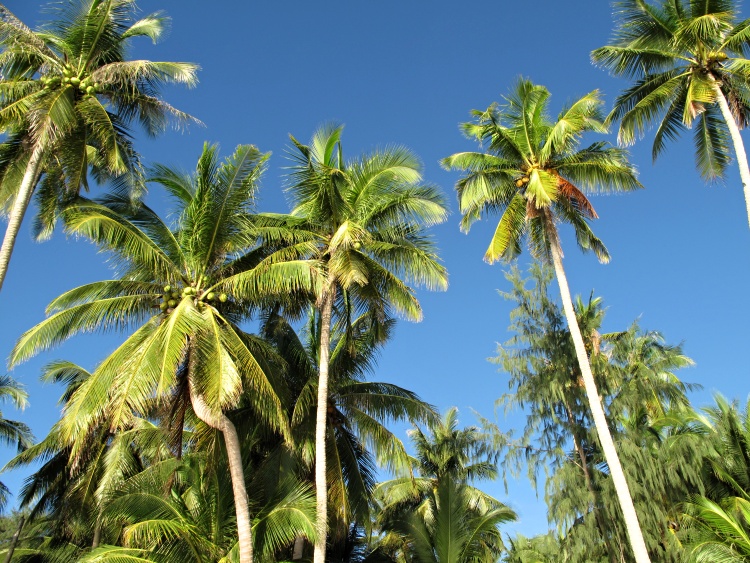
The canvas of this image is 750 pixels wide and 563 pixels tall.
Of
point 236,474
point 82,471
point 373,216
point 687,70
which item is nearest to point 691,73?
point 687,70

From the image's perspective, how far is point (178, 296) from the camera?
14.3 m

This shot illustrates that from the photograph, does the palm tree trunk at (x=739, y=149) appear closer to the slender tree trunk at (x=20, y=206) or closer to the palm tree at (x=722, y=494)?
the palm tree at (x=722, y=494)

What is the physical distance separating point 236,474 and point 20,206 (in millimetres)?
6948

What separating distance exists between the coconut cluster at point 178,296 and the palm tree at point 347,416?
3659mm

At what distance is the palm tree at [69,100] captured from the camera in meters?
13.2

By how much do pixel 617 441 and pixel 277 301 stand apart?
1048 cm

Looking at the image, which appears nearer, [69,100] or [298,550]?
[69,100]

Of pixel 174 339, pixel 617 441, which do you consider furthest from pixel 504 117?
pixel 174 339

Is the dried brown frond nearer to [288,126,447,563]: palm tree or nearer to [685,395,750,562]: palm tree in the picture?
[288,126,447,563]: palm tree

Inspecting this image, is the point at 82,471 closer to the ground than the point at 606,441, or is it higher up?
higher up

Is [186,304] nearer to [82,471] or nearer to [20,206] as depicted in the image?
[20,206]

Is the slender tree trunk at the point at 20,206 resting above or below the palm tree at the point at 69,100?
below

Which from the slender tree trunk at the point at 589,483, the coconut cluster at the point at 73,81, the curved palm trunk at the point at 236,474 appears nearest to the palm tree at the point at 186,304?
the curved palm trunk at the point at 236,474

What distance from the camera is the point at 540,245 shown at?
19.1m
